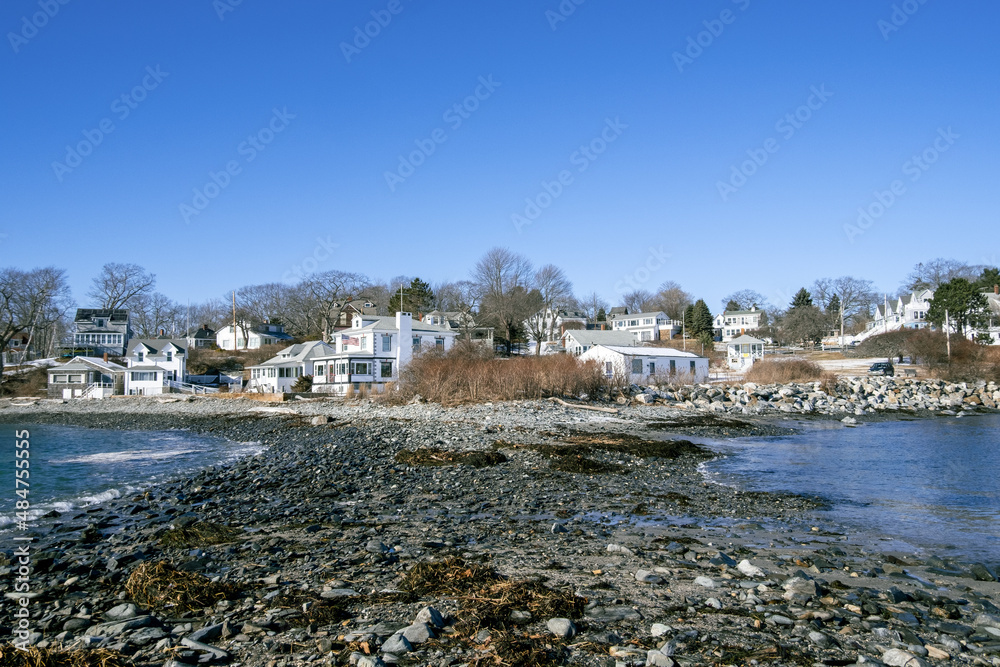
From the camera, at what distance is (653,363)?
51.0 m

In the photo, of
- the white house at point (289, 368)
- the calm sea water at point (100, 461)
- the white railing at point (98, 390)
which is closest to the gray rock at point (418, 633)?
the calm sea water at point (100, 461)

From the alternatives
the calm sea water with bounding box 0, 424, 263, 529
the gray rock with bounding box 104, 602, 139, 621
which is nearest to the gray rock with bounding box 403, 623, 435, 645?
the gray rock with bounding box 104, 602, 139, 621

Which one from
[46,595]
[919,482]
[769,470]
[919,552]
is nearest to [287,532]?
[46,595]

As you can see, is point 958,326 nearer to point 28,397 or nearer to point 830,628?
point 830,628

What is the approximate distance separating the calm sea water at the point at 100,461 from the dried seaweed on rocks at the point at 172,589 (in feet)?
21.5

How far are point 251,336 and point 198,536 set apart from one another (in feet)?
296

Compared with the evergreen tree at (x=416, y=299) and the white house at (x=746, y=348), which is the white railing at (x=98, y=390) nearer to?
the evergreen tree at (x=416, y=299)

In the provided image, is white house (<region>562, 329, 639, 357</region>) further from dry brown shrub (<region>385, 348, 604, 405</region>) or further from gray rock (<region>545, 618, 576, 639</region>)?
gray rock (<region>545, 618, 576, 639</region>)

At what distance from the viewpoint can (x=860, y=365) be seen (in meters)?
64.6

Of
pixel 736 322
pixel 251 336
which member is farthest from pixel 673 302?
pixel 251 336

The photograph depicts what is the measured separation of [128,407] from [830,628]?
192 feet

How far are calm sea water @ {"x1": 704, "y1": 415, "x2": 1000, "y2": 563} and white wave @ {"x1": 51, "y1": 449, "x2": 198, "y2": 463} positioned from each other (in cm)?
1892

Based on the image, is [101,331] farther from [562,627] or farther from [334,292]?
[562,627]

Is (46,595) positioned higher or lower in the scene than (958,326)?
lower
